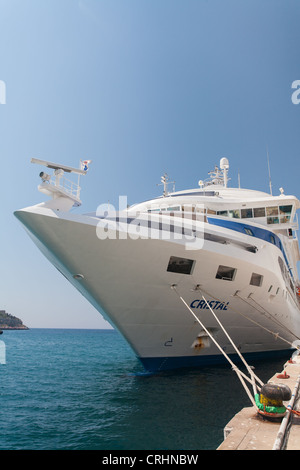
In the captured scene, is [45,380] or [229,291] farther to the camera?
[45,380]

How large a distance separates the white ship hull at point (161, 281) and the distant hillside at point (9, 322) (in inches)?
6027

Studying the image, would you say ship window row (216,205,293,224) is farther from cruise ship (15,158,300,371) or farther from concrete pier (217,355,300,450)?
concrete pier (217,355,300,450)

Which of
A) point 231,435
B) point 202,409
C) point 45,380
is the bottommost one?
point 45,380

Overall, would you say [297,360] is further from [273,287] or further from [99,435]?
[99,435]

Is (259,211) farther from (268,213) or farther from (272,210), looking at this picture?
(272,210)

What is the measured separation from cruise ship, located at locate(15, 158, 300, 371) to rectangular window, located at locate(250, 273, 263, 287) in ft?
0.18

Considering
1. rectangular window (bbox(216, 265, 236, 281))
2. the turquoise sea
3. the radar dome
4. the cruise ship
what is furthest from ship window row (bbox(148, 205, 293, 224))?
the radar dome

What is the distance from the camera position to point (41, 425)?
8945 mm

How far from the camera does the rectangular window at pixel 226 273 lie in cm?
1249

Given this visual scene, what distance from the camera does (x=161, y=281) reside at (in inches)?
452

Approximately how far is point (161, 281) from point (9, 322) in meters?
167

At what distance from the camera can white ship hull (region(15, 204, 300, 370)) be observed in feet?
33.2
